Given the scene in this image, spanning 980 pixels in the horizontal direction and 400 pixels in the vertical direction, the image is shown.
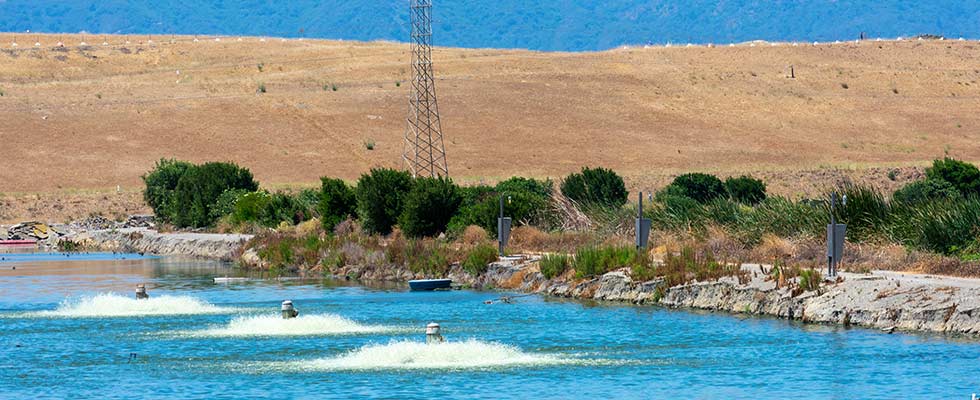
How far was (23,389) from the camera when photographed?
80.1 ft

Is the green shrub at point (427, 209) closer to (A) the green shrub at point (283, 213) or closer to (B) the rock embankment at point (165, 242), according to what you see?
(B) the rock embankment at point (165, 242)

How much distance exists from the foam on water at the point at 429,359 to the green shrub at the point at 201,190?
48.1 m

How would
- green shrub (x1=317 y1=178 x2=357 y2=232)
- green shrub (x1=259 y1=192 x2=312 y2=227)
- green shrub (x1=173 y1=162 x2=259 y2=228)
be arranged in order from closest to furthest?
green shrub (x1=317 y1=178 x2=357 y2=232)
green shrub (x1=259 y1=192 x2=312 y2=227)
green shrub (x1=173 y1=162 x2=259 y2=228)

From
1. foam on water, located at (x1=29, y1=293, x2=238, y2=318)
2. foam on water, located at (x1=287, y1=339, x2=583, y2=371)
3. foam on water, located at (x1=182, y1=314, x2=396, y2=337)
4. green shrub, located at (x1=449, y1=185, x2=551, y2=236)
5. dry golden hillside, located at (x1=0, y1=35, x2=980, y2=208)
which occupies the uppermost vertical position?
dry golden hillside, located at (x1=0, y1=35, x2=980, y2=208)

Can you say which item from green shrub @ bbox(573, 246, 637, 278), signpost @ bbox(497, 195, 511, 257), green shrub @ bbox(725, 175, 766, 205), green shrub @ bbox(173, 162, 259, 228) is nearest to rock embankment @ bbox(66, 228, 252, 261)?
green shrub @ bbox(173, 162, 259, 228)

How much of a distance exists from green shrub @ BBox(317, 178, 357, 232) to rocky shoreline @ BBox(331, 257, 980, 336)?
19.0 meters

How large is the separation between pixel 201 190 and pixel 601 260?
128ft

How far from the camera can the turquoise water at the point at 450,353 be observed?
77.0 ft

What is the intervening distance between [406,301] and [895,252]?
11.7 meters

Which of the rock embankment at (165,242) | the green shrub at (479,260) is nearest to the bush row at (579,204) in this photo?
the green shrub at (479,260)

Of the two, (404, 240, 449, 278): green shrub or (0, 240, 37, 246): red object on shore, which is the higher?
(0, 240, 37, 246): red object on shore

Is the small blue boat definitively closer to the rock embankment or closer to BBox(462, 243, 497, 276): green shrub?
BBox(462, 243, 497, 276): green shrub

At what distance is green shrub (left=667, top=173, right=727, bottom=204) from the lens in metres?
74.5

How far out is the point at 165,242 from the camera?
6788 centimetres
